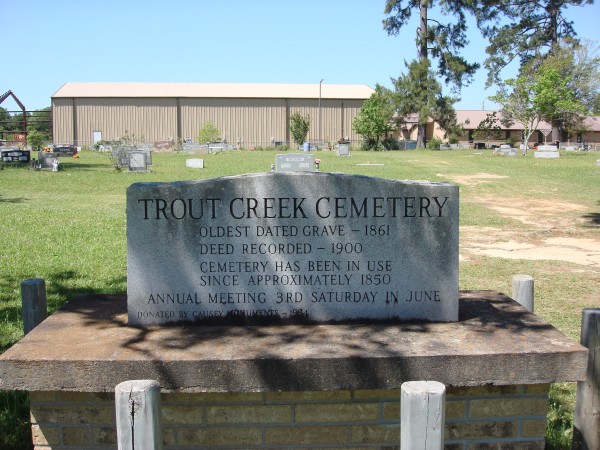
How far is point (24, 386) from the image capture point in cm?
321

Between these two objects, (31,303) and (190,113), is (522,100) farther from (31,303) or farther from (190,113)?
(31,303)

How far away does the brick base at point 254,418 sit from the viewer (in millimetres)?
3354

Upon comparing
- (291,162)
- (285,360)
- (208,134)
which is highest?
(208,134)

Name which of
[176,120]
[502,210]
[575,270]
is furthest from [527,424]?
[176,120]

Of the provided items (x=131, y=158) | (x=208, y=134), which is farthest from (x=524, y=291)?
(x=208, y=134)

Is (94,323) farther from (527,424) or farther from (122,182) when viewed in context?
(122,182)

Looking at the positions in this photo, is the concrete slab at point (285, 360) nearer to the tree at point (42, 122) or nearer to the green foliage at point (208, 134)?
the tree at point (42, 122)

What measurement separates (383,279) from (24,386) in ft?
6.25

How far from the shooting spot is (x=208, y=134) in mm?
68062

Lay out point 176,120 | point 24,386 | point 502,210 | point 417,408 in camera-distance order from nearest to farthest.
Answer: point 417,408 → point 24,386 → point 502,210 → point 176,120

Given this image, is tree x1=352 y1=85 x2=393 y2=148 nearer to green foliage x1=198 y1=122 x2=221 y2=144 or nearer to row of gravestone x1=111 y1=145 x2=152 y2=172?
green foliage x1=198 y1=122 x2=221 y2=144

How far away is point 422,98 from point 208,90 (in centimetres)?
2712

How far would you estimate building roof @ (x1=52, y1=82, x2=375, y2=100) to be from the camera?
243 feet

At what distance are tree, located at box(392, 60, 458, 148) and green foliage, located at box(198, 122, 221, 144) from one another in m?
18.6
